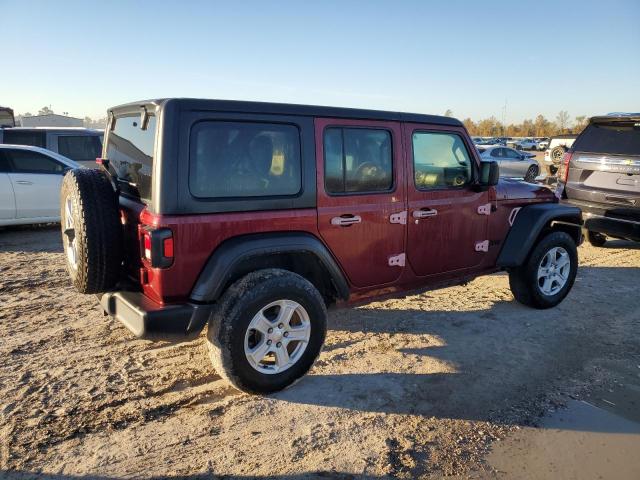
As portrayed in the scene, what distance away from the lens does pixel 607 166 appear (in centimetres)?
698

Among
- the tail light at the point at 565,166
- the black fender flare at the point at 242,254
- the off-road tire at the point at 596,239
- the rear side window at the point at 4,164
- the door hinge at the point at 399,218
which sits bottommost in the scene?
the off-road tire at the point at 596,239

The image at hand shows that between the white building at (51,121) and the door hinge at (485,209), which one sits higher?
the white building at (51,121)

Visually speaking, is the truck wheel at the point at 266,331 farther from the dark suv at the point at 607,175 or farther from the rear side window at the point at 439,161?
the dark suv at the point at 607,175

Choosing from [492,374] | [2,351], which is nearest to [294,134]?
[492,374]

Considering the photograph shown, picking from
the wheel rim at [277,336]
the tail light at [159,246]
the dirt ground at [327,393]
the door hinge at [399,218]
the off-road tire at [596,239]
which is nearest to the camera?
the dirt ground at [327,393]

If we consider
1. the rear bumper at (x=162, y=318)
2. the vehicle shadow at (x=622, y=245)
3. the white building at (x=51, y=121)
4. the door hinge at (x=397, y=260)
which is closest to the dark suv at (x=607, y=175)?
the vehicle shadow at (x=622, y=245)

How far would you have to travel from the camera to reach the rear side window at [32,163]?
8.14m

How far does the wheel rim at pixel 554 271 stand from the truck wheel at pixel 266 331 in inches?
110

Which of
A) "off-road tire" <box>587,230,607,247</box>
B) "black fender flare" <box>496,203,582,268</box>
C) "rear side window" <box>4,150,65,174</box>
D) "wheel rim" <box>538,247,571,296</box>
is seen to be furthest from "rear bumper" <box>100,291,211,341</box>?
"off-road tire" <box>587,230,607,247</box>

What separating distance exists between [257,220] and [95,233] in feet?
3.40

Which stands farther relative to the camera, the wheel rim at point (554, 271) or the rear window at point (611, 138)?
the rear window at point (611, 138)

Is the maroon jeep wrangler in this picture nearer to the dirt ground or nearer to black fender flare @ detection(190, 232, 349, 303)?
black fender flare @ detection(190, 232, 349, 303)

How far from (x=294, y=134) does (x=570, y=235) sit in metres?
3.60

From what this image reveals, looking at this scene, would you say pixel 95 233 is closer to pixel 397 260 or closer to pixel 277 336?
pixel 277 336
